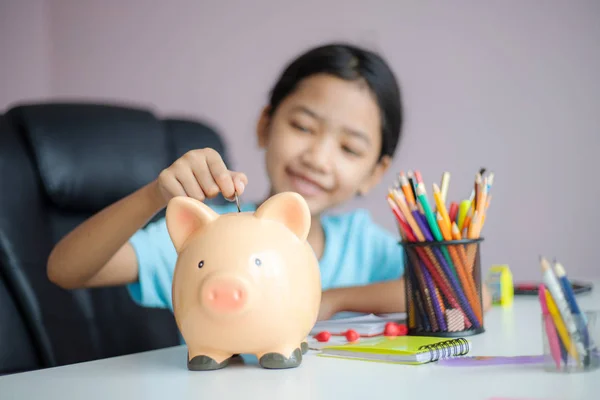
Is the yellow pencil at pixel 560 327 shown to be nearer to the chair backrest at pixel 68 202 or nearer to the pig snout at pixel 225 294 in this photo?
the pig snout at pixel 225 294

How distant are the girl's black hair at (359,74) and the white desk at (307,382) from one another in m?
0.60

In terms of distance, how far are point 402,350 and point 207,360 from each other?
17cm

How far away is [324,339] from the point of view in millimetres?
722

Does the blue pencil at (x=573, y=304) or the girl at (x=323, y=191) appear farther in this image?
the girl at (x=323, y=191)

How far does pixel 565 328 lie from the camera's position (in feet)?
1.69

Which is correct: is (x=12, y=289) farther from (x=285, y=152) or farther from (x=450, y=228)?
(x=450, y=228)

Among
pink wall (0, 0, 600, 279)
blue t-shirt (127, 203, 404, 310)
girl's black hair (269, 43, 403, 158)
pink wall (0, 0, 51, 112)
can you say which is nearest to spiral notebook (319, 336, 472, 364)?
blue t-shirt (127, 203, 404, 310)

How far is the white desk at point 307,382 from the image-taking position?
477mm

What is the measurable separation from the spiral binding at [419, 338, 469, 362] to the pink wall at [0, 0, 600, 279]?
1072 mm

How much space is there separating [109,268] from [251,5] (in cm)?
127

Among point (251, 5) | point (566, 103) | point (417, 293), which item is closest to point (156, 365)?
point (417, 293)

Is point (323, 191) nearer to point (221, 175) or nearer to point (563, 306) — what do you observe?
point (221, 175)

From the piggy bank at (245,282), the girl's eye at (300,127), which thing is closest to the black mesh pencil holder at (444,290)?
the piggy bank at (245,282)

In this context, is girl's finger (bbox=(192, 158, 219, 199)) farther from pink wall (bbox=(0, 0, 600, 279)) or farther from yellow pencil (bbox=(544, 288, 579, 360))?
pink wall (bbox=(0, 0, 600, 279))
